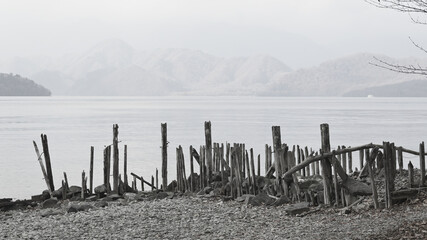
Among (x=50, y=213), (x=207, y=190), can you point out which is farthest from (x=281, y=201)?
(x=50, y=213)

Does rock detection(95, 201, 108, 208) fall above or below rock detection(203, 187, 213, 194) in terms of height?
below

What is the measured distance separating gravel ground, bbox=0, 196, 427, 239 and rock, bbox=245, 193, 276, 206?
8.4 inches

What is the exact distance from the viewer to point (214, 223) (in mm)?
13344

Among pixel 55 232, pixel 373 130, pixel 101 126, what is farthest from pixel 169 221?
pixel 101 126

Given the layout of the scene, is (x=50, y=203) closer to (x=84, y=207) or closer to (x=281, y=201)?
(x=84, y=207)

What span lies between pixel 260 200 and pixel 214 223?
2190 millimetres

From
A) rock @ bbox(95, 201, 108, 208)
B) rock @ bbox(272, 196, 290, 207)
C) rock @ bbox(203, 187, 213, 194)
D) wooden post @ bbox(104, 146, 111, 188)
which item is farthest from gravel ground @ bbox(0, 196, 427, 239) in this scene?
wooden post @ bbox(104, 146, 111, 188)

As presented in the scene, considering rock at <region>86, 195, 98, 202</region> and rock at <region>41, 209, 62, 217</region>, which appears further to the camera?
rock at <region>86, 195, 98, 202</region>

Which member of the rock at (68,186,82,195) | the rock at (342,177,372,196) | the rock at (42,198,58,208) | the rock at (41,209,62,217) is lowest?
the rock at (42,198,58,208)

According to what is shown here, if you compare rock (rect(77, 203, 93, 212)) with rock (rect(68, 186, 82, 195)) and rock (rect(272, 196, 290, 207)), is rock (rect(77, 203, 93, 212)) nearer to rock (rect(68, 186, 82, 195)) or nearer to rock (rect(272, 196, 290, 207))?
rock (rect(68, 186, 82, 195))

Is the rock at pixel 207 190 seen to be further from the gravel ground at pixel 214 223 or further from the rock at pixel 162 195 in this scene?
the gravel ground at pixel 214 223

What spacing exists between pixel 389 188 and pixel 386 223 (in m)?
1.50

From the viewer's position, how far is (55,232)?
13.4 meters

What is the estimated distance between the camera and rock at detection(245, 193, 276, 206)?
15.1 metres
